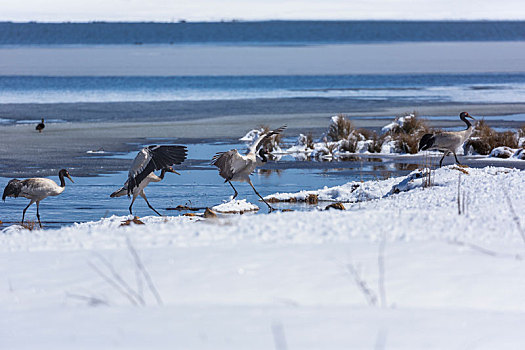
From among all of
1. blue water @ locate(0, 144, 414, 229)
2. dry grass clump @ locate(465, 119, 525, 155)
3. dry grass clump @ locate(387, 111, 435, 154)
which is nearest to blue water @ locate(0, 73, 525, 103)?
dry grass clump @ locate(387, 111, 435, 154)

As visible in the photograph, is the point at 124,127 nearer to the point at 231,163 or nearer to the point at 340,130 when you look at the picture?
the point at 340,130

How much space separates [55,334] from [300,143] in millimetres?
15502

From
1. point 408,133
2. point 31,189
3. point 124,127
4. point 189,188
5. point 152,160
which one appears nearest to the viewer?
point 152,160

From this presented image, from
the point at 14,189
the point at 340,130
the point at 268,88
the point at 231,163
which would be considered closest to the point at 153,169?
the point at 231,163

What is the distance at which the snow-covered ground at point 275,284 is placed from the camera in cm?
317

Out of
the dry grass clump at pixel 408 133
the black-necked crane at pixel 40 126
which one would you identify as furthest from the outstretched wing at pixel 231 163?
the black-necked crane at pixel 40 126

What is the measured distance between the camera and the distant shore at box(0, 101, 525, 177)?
660 inches

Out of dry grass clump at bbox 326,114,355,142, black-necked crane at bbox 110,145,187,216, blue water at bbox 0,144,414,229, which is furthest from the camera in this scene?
dry grass clump at bbox 326,114,355,142

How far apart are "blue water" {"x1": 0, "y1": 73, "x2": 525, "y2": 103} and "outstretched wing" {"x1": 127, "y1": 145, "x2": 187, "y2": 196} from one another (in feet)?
70.7

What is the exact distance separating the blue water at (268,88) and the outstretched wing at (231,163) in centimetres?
2046

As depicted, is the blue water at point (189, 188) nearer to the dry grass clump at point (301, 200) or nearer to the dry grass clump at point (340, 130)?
the dry grass clump at point (301, 200)

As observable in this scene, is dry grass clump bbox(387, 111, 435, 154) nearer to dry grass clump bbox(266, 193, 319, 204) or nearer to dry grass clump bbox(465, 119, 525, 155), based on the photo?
dry grass clump bbox(465, 119, 525, 155)

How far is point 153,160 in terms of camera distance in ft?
33.3

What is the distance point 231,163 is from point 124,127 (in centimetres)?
1295
